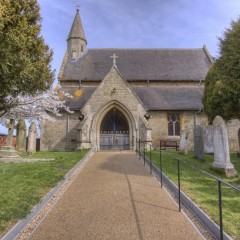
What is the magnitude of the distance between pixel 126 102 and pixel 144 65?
27.0 ft

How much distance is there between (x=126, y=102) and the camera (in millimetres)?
21859

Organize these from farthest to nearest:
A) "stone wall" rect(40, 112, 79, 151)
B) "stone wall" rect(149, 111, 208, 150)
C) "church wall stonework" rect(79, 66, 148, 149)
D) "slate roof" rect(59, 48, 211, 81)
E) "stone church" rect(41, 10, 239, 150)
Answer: "slate roof" rect(59, 48, 211, 81) < "stone wall" rect(149, 111, 208, 150) < "stone wall" rect(40, 112, 79, 151) < "stone church" rect(41, 10, 239, 150) < "church wall stonework" rect(79, 66, 148, 149)

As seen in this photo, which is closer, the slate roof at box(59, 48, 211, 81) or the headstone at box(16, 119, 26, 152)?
the headstone at box(16, 119, 26, 152)

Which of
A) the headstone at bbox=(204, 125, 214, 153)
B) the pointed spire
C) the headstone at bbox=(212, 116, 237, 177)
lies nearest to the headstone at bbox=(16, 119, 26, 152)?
the headstone at bbox=(204, 125, 214, 153)

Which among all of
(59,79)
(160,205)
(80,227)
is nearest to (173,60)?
(59,79)

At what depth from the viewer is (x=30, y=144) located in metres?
20.5

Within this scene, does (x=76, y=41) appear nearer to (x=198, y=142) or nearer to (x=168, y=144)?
(x=168, y=144)

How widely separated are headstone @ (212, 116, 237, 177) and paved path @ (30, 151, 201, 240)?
3.16 metres

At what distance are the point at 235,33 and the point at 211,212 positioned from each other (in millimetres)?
11392

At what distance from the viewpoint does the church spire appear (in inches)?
1220

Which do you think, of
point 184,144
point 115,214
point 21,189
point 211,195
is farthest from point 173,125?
point 115,214

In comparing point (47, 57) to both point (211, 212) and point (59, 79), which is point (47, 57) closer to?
point (211, 212)

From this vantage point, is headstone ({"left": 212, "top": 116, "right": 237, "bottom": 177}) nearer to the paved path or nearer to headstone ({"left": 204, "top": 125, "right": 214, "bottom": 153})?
the paved path

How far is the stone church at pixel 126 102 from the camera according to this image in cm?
2169
